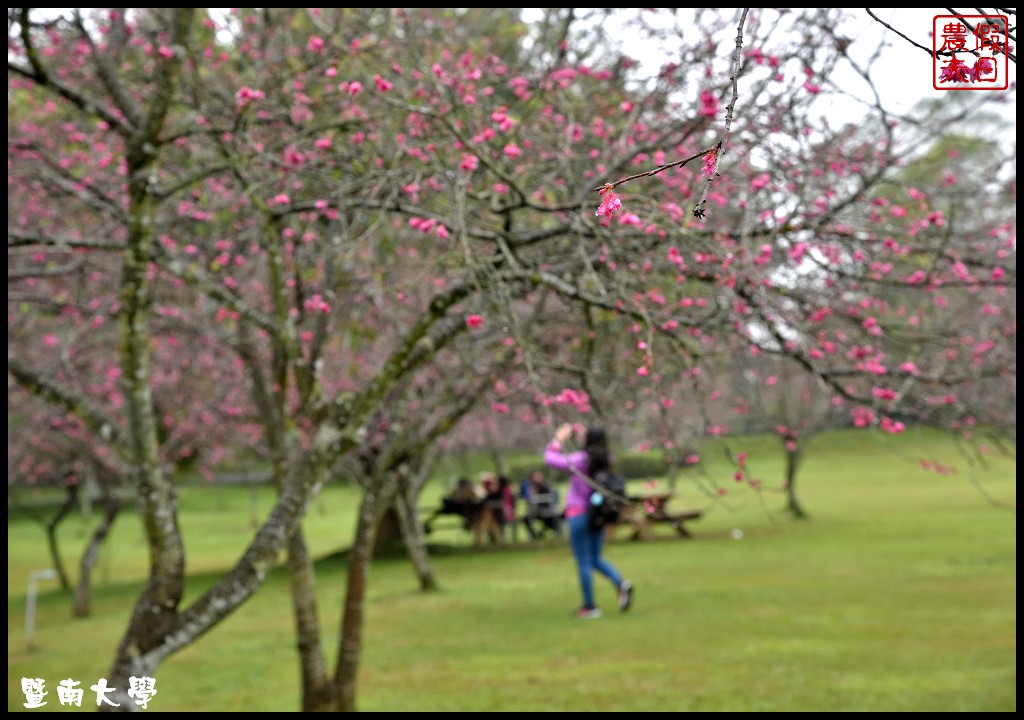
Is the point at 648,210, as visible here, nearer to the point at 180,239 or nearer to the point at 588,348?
the point at 588,348

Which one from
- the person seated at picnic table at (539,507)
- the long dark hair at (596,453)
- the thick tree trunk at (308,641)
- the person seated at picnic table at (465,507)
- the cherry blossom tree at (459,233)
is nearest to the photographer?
the cherry blossom tree at (459,233)

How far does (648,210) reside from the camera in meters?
5.03

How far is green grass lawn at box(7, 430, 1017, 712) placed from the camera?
812 centimetres

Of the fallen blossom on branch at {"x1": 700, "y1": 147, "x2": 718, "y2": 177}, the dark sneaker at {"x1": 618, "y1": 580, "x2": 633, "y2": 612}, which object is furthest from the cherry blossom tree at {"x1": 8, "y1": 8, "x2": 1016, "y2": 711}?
the dark sneaker at {"x1": 618, "y1": 580, "x2": 633, "y2": 612}

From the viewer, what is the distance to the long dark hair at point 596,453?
32.6 ft

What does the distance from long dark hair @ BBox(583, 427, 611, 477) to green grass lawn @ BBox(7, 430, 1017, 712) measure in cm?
93

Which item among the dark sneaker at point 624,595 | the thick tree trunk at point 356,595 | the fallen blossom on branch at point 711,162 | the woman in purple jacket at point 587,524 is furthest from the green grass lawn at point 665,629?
the fallen blossom on branch at point 711,162

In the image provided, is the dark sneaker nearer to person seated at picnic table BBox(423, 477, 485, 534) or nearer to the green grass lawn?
the green grass lawn

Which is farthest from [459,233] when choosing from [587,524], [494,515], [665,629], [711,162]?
[494,515]

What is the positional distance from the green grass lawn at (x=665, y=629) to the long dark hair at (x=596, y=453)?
933mm

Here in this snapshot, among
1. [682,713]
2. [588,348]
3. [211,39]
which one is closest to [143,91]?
[211,39]

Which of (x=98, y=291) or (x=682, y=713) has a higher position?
(x=98, y=291)

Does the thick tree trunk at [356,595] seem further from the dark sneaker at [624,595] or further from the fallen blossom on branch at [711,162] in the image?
the fallen blossom on branch at [711,162]

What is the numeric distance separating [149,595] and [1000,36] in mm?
4490
